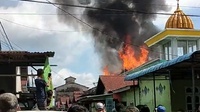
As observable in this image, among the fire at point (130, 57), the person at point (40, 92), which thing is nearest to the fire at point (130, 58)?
the fire at point (130, 57)

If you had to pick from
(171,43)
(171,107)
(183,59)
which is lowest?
(171,107)

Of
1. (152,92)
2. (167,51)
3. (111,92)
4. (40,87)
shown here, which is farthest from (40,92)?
(111,92)

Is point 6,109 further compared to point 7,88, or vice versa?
point 7,88

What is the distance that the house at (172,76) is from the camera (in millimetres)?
20142

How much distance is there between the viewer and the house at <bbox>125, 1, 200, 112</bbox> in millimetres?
20142

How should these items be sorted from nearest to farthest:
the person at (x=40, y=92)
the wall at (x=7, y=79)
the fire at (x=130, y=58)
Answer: the person at (x=40, y=92), the wall at (x=7, y=79), the fire at (x=130, y=58)

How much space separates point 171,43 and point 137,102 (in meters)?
3.84

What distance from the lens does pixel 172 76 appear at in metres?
20.2

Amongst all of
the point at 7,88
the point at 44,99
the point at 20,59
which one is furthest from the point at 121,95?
the point at 44,99

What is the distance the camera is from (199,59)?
1330 cm

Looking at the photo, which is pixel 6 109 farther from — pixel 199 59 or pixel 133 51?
pixel 133 51

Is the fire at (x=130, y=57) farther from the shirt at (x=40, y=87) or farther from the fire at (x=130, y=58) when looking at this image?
the shirt at (x=40, y=87)

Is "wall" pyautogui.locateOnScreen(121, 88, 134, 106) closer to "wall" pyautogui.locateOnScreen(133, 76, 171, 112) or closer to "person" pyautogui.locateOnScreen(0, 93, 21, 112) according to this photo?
"wall" pyautogui.locateOnScreen(133, 76, 171, 112)

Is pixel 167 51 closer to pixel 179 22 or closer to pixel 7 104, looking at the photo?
pixel 179 22
